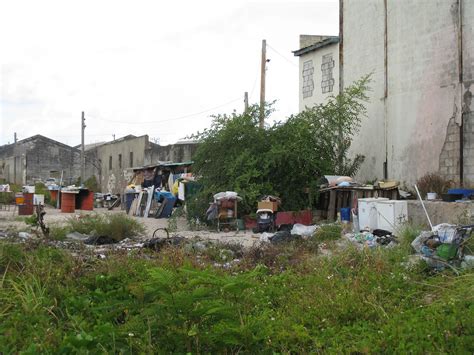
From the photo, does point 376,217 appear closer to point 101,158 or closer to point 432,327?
point 432,327

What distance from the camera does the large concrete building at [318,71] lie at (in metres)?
19.6

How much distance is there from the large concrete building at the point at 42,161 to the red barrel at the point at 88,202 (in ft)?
71.5

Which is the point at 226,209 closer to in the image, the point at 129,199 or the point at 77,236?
the point at 77,236

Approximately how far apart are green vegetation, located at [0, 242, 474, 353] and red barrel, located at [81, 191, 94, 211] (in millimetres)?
16528

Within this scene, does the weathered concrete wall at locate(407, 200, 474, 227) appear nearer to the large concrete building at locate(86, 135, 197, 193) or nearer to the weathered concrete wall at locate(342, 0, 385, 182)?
the weathered concrete wall at locate(342, 0, 385, 182)

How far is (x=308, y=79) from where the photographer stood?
20984 mm

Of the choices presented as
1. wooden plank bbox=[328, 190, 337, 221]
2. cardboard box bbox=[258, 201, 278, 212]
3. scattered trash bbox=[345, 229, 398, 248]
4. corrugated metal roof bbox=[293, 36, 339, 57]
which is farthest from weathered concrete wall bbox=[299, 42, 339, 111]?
scattered trash bbox=[345, 229, 398, 248]

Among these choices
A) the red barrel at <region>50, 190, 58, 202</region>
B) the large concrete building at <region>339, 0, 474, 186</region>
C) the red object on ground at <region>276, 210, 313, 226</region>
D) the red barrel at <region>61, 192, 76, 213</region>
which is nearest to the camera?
the red object on ground at <region>276, 210, 313, 226</region>

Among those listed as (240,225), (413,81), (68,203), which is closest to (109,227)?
(240,225)

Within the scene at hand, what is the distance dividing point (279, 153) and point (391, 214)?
13.1ft

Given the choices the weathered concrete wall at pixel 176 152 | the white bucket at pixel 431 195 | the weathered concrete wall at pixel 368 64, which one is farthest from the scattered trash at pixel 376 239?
the weathered concrete wall at pixel 176 152

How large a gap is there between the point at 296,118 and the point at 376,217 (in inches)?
193

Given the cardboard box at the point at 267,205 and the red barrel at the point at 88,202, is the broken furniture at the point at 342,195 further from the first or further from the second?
the red barrel at the point at 88,202

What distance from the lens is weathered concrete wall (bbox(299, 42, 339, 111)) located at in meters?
19.6
